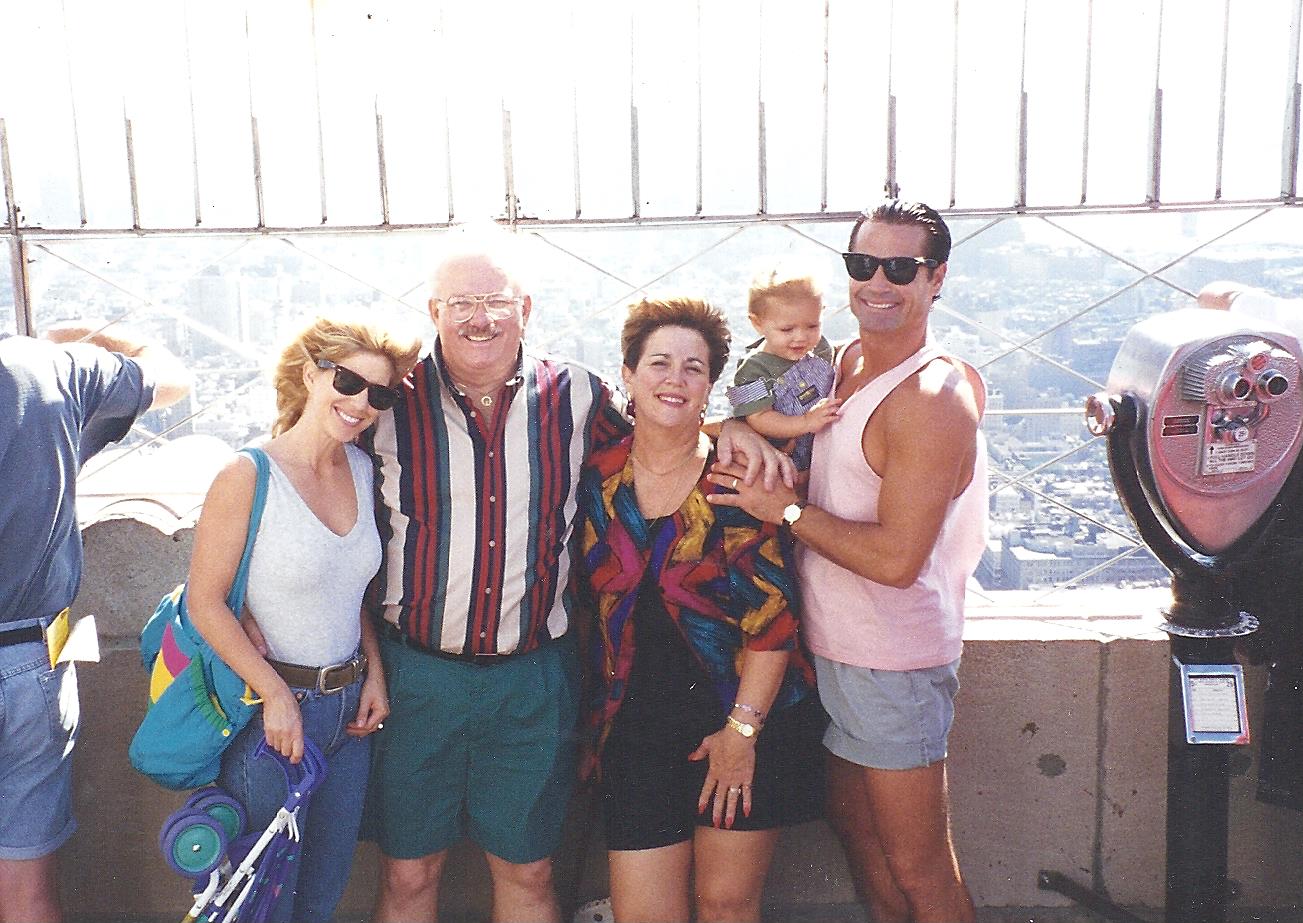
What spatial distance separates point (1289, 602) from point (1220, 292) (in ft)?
2.64

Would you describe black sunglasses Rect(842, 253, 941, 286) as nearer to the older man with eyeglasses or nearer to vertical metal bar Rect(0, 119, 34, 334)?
the older man with eyeglasses

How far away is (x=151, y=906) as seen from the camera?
10.8 ft

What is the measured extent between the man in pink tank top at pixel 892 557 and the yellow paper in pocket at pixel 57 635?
1.60 metres

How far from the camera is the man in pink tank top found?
8.16ft

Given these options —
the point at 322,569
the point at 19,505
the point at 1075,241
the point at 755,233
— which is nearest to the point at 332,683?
the point at 322,569

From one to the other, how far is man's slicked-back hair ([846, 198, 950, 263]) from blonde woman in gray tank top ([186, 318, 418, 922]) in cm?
112

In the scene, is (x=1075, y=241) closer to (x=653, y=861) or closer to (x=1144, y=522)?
(x=1144, y=522)

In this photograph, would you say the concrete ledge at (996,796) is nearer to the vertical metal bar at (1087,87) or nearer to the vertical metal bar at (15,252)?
the vertical metal bar at (15,252)

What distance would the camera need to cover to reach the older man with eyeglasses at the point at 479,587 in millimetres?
2689

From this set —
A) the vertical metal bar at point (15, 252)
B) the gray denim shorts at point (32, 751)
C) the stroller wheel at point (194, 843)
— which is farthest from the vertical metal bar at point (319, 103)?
the stroller wheel at point (194, 843)

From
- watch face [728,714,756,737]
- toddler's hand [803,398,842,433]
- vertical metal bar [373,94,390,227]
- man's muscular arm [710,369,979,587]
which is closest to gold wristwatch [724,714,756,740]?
watch face [728,714,756,737]

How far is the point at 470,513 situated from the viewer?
2686 millimetres

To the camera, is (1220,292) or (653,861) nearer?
(653,861)

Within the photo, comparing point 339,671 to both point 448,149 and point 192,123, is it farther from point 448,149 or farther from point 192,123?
point 192,123
